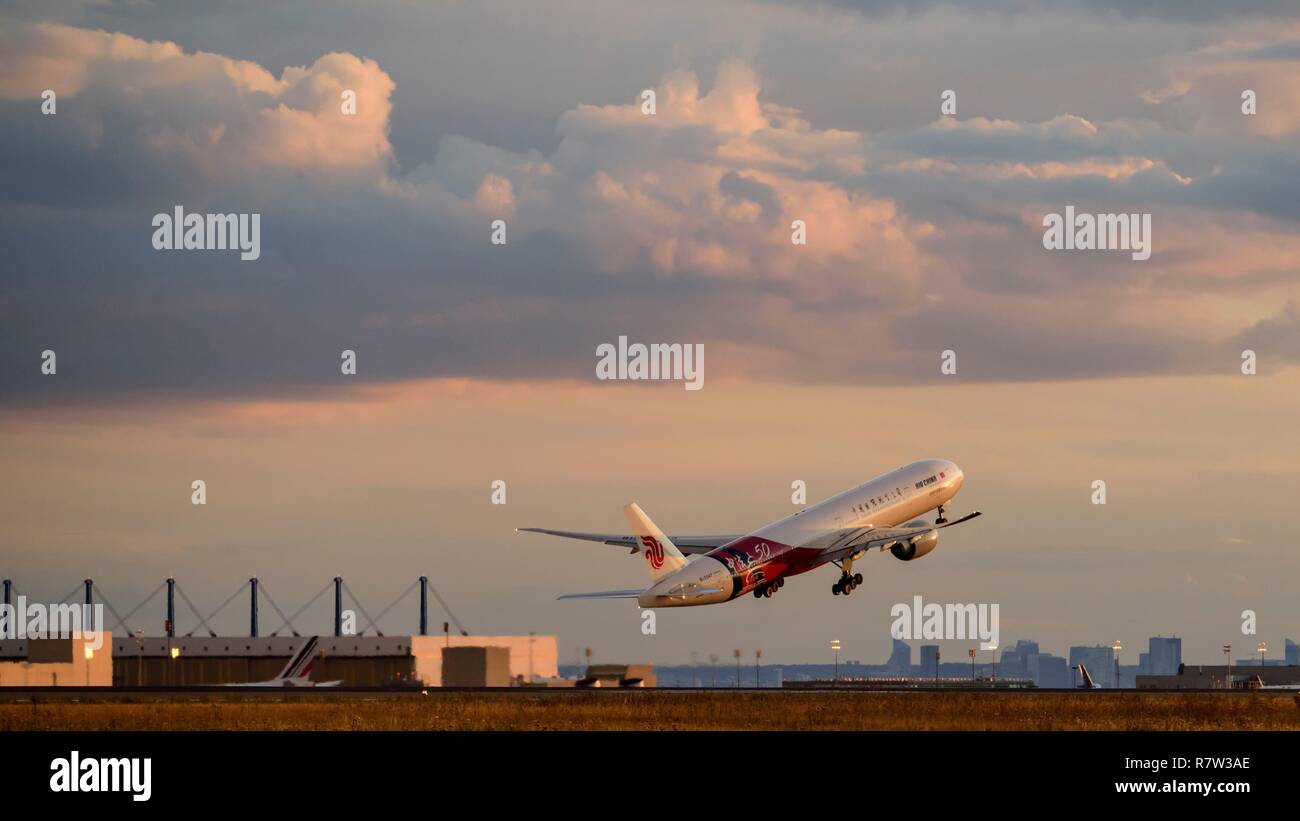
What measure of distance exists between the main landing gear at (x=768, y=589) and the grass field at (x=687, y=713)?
21.8 meters

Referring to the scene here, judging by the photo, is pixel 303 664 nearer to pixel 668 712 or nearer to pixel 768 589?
pixel 768 589

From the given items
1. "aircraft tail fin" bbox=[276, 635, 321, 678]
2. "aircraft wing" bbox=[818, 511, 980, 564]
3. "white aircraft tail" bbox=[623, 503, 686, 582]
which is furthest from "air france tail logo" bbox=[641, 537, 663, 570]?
"aircraft tail fin" bbox=[276, 635, 321, 678]

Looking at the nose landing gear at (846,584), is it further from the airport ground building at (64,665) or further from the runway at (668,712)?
the airport ground building at (64,665)

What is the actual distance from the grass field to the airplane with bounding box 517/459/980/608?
53.6ft

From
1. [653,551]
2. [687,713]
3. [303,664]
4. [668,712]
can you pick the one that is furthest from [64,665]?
[687,713]

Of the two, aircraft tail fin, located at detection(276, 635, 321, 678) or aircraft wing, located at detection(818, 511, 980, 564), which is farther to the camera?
aircraft tail fin, located at detection(276, 635, 321, 678)

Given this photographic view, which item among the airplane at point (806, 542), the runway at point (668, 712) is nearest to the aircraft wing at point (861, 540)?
the airplane at point (806, 542)

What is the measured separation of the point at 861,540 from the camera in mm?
129625

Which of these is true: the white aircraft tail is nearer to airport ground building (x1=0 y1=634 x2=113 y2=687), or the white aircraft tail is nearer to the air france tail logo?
the air france tail logo

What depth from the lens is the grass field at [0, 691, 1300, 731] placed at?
8075cm

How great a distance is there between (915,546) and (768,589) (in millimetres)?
11330

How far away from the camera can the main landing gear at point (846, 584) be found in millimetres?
128875
